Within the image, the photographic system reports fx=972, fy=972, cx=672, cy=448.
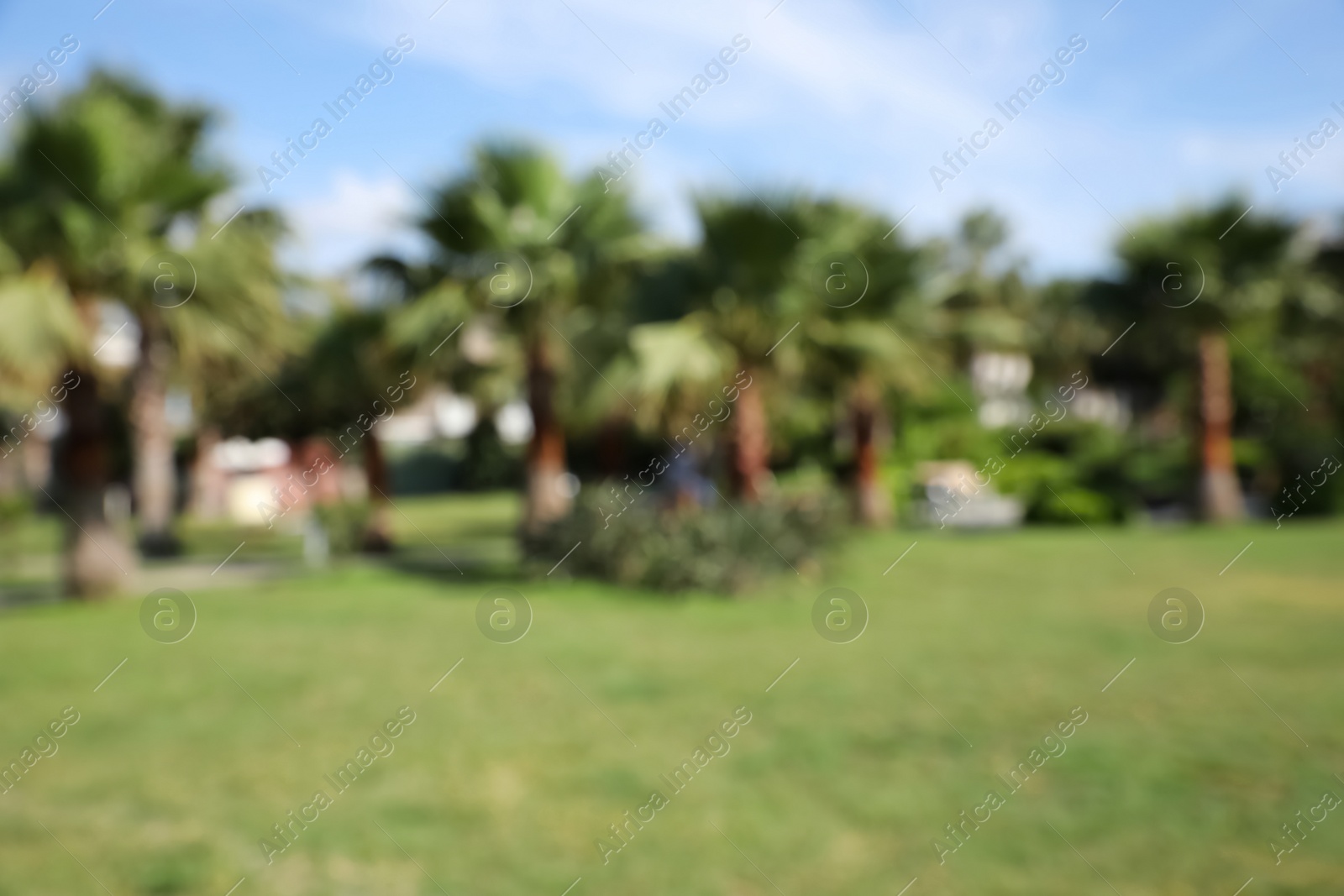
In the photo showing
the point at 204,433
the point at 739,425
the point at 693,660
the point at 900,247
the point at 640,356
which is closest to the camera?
the point at 693,660

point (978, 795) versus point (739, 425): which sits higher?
point (978, 795)

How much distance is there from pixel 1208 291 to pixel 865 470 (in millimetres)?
7537

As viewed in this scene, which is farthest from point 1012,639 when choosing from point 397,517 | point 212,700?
point 397,517

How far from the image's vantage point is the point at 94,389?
12820 mm

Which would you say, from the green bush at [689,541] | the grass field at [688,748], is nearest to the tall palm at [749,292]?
the green bush at [689,541]

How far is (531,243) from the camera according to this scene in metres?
14.2

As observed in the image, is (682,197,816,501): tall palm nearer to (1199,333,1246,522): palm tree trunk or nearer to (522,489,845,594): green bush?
(522,489,845,594): green bush

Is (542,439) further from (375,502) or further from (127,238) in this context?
(127,238)

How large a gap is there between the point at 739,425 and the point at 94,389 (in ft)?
28.3

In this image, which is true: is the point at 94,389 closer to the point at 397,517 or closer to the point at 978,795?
the point at 978,795

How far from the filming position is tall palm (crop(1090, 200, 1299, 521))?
1903cm

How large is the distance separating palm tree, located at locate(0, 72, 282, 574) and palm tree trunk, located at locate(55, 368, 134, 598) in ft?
0.07

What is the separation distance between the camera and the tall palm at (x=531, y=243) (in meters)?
14.2

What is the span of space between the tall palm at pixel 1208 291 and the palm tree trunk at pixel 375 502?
15.2m
